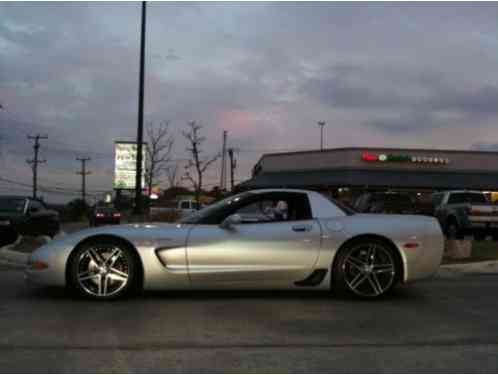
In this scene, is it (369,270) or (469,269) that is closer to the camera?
(369,270)

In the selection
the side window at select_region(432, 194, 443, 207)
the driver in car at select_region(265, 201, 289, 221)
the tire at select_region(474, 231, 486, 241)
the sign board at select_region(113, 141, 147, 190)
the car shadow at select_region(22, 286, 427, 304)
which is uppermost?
the sign board at select_region(113, 141, 147, 190)

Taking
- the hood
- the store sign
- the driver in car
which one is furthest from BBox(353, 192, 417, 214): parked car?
the store sign

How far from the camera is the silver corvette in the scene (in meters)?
6.30

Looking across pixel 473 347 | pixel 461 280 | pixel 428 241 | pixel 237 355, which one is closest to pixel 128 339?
pixel 237 355

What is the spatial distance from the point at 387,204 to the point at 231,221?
41.7ft

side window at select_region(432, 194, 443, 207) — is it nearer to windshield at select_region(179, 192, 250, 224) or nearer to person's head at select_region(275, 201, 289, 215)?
person's head at select_region(275, 201, 289, 215)

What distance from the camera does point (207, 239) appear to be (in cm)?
638

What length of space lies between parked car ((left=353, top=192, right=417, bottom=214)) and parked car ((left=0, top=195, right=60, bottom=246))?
923 centimetres

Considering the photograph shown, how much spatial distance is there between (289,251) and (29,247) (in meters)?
7.78

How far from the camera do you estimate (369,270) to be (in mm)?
6621

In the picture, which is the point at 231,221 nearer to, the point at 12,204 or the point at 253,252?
the point at 253,252

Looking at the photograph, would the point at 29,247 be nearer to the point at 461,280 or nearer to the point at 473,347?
the point at 461,280

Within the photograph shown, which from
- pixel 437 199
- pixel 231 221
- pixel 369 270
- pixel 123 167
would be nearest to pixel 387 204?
pixel 437 199

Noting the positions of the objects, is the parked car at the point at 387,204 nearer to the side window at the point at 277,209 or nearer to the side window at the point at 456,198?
the side window at the point at 456,198
